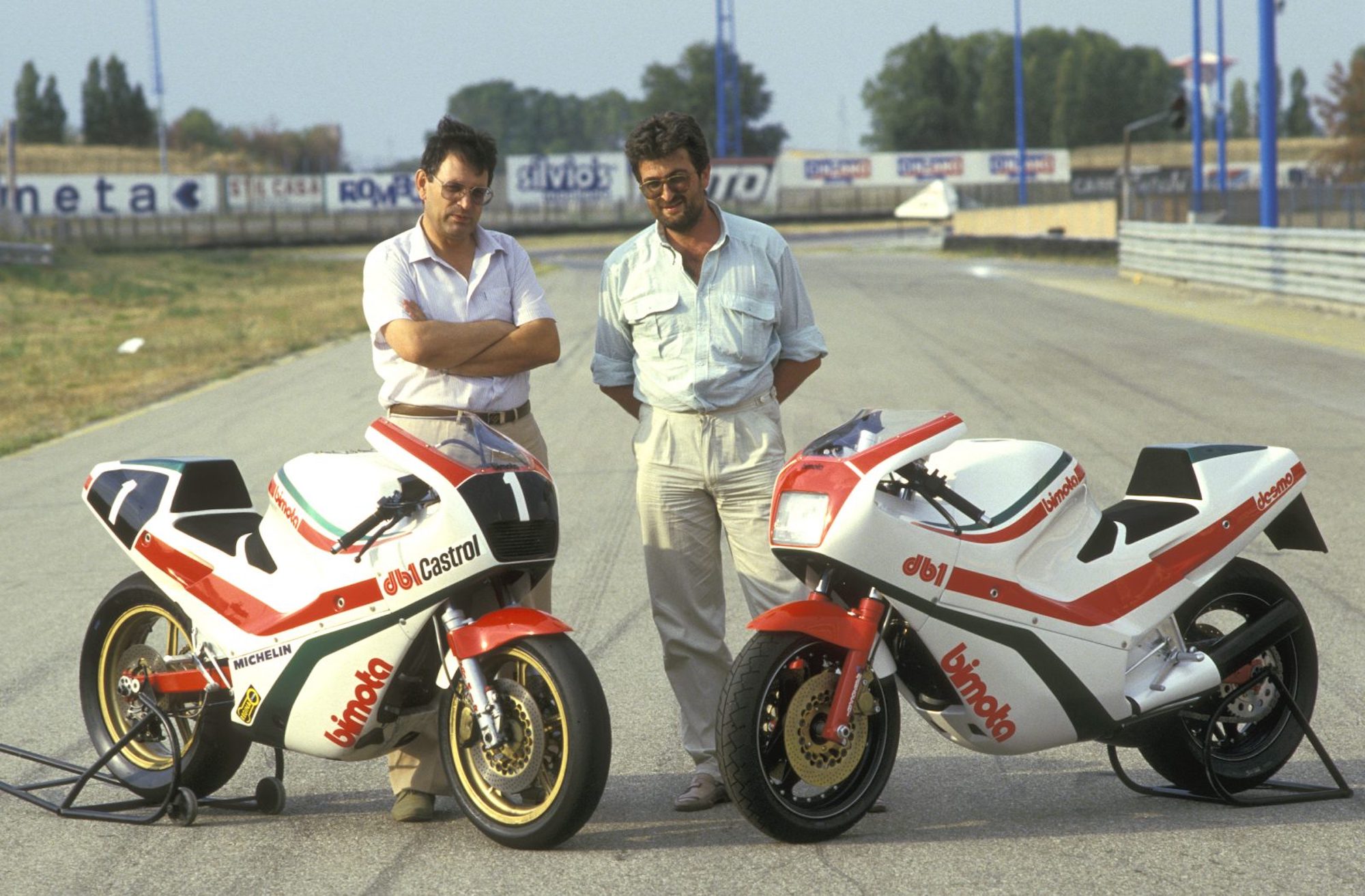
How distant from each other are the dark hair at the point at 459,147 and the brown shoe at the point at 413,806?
1.86 m

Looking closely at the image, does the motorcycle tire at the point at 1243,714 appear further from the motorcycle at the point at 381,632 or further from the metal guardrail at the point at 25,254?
the metal guardrail at the point at 25,254

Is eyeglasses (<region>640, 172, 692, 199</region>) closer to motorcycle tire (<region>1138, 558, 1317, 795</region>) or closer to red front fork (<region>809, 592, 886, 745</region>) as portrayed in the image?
red front fork (<region>809, 592, 886, 745</region>)

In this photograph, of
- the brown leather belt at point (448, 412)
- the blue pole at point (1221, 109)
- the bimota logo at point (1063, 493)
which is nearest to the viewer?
the bimota logo at point (1063, 493)

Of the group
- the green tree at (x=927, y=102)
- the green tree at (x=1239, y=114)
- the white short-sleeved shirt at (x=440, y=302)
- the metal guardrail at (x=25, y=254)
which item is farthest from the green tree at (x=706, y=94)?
the white short-sleeved shirt at (x=440, y=302)

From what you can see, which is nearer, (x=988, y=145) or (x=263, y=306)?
(x=263, y=306)

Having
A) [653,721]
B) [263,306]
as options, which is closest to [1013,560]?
[653,721]

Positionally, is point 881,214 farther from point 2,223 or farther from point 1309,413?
point 1309,413

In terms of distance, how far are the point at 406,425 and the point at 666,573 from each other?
0.92 metres

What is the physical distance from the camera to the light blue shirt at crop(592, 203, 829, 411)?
4.87 metres

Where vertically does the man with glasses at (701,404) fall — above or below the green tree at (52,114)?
below

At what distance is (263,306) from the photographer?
32.5 m

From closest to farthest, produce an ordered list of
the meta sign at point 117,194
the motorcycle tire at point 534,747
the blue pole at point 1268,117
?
the motorcycle tire at point 534,747, the blue pole at point 1268,117, the meta sign at point 117,194

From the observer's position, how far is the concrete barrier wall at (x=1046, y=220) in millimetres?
53500

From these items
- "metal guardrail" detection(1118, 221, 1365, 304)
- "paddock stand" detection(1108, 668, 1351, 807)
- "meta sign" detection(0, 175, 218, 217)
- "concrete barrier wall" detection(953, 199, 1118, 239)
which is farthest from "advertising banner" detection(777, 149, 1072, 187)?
"paddock stand" detection(1108, 668, 1351, 807)
